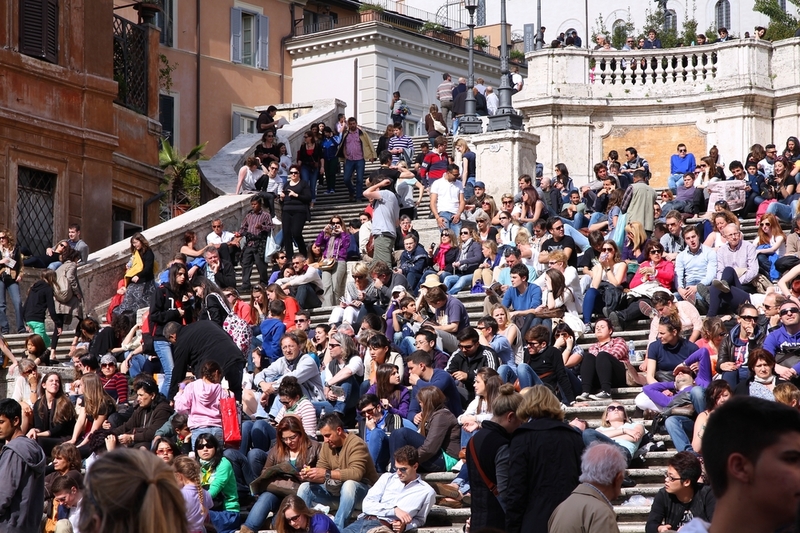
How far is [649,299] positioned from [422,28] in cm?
3262

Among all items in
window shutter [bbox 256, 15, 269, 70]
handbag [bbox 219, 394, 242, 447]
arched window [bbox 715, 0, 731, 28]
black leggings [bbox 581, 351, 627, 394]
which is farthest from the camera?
arched window [bbox 715, 0, 731, 28]

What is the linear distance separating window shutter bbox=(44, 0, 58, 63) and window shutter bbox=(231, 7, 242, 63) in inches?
758

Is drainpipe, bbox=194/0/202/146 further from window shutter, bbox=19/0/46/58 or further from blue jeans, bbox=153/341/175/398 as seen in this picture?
blue jeans, bbox=153/341/175/398

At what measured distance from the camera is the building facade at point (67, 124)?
2152 cm

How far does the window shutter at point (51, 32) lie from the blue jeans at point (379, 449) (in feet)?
42.8

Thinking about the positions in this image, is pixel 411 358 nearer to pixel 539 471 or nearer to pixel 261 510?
pixel 261 510

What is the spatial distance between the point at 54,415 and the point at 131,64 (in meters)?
13.5

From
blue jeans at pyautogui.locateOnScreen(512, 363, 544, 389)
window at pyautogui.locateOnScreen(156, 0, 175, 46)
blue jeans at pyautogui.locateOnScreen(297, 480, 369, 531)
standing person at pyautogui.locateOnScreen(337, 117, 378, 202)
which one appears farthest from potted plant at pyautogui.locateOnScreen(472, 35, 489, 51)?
blue jeans at pyautogui.locateOnScreen(297, 480, 369, 531)

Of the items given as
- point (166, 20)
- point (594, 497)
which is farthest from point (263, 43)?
point (594, 497)

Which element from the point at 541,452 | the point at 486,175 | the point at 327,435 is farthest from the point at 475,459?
the point at 486,175

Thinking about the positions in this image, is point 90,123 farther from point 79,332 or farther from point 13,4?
point 79,332

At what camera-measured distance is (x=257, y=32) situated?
42.6 m

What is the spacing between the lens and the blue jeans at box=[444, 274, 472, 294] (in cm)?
1683

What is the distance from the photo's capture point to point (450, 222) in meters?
19.9
